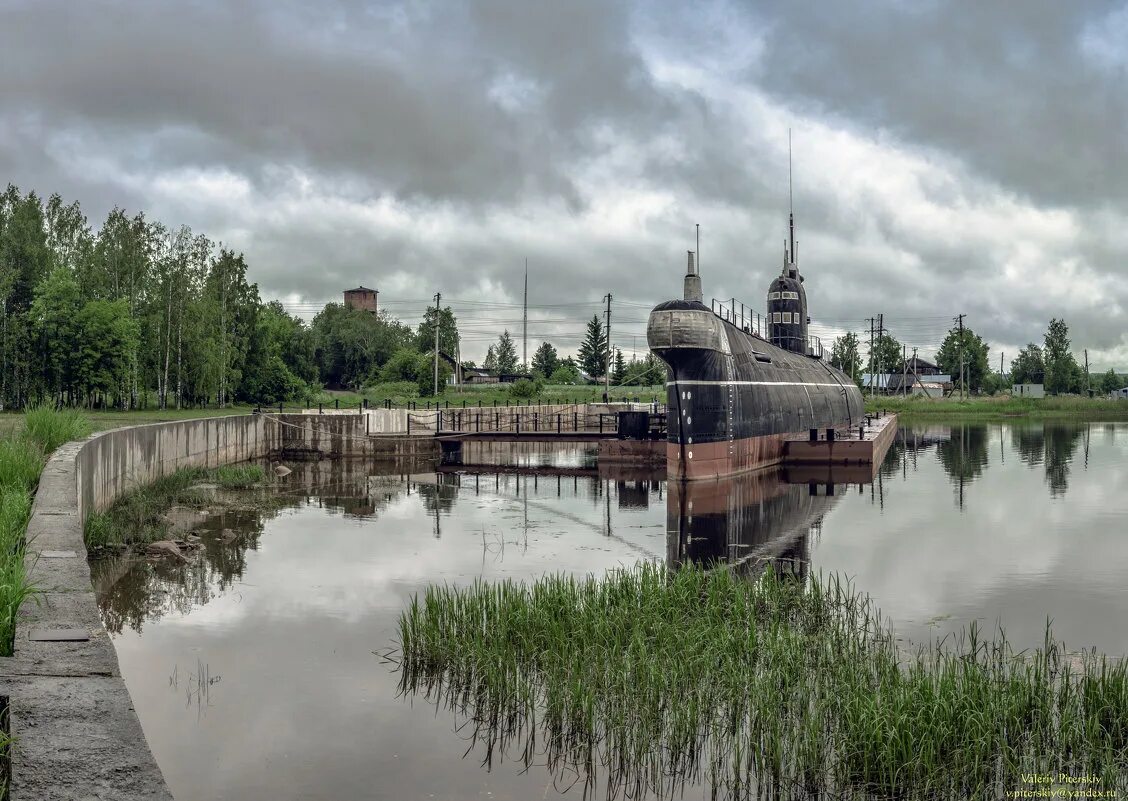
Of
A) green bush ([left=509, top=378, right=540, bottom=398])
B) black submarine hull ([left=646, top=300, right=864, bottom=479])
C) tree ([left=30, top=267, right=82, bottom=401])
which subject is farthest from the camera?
green bush ([left=509, top=378, right=540, bottom=398])

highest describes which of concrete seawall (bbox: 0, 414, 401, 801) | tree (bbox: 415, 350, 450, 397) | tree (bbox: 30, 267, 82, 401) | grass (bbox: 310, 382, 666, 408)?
tree (bbox: 30, 267, 82, 401)

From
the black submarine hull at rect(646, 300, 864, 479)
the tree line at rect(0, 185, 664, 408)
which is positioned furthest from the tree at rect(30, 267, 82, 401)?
the black submarine hull at rect(646, 300, 864, 479)

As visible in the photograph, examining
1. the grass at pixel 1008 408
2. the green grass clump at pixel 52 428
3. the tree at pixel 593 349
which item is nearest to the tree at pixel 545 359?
the tree at pixel 593 349

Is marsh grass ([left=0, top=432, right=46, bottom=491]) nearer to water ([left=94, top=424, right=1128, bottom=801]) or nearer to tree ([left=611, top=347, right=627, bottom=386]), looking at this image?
water ([left=94, top=424, right=1128, bottom=801])

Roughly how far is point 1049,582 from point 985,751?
11.2 meters

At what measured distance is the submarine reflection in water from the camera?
66.7ft

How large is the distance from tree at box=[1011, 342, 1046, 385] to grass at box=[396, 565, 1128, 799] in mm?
147387

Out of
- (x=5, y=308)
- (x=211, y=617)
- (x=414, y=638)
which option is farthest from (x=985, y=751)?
(x=5, y=308)

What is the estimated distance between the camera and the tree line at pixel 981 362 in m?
129

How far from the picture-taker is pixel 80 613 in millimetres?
8883

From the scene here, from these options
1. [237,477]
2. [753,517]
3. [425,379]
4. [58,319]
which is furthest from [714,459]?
[425,379]

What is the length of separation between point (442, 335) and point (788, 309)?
65.8 meters

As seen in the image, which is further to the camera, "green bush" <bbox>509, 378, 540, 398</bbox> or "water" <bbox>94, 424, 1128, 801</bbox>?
"green bush" <bbox>509, 378, 540, 398</bbox>

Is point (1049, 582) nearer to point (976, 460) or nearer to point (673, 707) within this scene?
A: point (673, 707)
